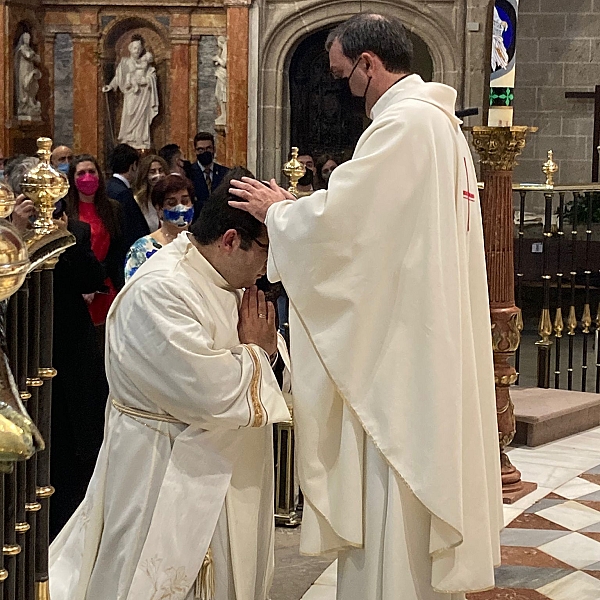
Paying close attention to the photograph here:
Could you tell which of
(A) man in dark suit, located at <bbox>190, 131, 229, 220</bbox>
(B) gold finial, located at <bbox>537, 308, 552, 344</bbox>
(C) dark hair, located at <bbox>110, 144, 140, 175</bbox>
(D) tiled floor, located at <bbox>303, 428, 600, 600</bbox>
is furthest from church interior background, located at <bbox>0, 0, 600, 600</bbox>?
(D) tiled floor, located at <bbox>303, 428, 600, 600</bbox>

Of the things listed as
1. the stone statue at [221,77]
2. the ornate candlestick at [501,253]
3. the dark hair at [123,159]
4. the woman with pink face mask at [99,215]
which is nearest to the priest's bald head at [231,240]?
the ornate candlestick at [501,253]

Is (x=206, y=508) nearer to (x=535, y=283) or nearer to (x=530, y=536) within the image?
(x=530, y=536)

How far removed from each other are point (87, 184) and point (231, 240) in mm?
3050

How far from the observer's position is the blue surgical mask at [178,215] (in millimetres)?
5156

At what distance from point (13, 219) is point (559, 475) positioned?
9.85 ft

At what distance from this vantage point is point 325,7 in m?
13.1

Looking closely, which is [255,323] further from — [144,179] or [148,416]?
[144,179]

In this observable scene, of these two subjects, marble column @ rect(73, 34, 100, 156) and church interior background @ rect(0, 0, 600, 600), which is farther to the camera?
marble column @ rect(73, 34, 100, 156)

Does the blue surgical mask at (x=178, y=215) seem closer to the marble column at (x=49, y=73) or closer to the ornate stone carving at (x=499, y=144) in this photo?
the ornate stone carving at (x=499, y=144)

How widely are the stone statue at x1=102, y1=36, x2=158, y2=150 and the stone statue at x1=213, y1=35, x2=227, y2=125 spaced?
86 centimetres

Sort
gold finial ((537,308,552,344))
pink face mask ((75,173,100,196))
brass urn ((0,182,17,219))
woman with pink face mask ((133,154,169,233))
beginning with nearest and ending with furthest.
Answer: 1. brass urn ((0,182,17,219))
2. pink face mask ((75,173,100,196))
3. woman with pink face mask ((133,154,169,233))
4. gold finial ((537,308,552,344))

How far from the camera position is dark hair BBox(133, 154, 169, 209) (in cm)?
695

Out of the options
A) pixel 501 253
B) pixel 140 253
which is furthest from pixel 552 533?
pixel 140 253

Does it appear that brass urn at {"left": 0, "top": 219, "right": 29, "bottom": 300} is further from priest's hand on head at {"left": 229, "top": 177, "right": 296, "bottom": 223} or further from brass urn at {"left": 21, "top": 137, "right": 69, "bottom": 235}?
priest's hand on head at {"left": 229, "top": 177, "right": 296, "bottom": 223}
